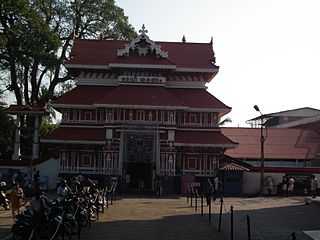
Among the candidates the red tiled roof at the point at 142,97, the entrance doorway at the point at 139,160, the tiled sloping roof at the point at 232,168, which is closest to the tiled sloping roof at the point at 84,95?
the red tiled roof at the point at 142,97

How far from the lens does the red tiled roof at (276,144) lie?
4350 centimetres

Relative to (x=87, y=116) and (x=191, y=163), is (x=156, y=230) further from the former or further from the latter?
(x=87, y=116)

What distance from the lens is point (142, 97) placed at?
3772cm

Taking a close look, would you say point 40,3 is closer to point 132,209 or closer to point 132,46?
point 132,46

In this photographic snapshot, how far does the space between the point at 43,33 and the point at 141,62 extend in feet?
27.0

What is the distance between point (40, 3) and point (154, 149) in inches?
701

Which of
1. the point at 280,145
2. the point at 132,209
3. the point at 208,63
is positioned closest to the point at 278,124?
the point at 280,145

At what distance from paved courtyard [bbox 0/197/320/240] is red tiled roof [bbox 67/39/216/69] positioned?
54.7 feet

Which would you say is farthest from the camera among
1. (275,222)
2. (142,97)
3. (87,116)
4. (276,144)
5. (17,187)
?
(276,144)

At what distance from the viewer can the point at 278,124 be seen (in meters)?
67.6

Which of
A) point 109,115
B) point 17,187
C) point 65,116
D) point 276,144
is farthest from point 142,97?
point 17,187

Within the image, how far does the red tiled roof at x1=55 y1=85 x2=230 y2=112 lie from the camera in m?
37.3

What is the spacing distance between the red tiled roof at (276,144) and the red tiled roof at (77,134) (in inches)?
444

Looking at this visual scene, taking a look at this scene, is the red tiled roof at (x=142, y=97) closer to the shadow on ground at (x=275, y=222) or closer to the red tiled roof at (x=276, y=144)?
the red tiled roof at (x=276, y=144)
